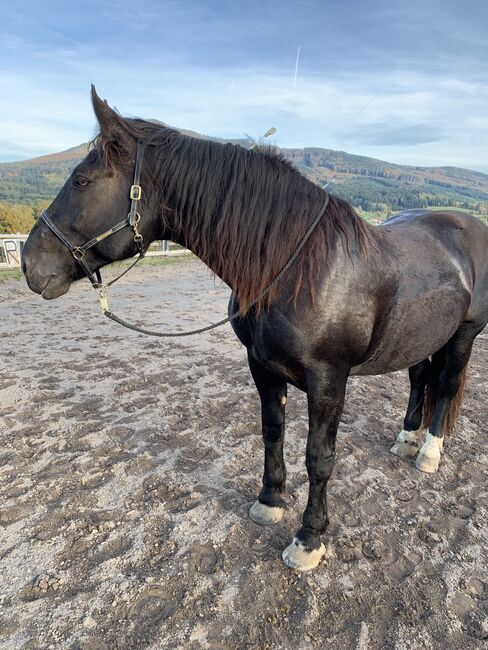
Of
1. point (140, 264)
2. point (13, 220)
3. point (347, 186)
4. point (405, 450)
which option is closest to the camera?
point (405, 450)

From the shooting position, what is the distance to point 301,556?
2246 mm

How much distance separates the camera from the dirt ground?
188 centimetres

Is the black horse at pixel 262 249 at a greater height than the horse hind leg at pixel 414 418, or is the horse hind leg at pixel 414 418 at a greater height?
the black horse at pixel 262 249

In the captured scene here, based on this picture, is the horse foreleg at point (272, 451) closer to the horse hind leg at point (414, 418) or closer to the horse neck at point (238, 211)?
the horse neck at point (238, 211)

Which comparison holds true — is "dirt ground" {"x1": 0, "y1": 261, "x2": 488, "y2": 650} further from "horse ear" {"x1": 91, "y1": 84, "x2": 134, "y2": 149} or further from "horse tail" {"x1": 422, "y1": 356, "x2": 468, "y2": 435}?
"horse ear" {"x1": 91, "y1": 84, "x2": 134, "y2": 149}

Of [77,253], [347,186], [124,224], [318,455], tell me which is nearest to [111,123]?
[124,224]

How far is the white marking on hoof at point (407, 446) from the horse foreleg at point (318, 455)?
51.7 inches

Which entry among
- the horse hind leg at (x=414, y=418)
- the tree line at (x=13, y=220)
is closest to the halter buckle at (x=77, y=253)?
the horse hind leg at (x=414, y=418)

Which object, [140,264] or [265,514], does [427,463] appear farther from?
[140,264]

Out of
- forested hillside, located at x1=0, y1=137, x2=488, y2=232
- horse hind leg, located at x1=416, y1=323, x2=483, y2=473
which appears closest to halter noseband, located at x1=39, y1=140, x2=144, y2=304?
forested hillside, located at x1=0, y1=137, x2=488, y2=232

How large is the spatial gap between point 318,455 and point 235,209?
4.68 feet

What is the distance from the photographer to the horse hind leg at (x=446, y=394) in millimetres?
3117

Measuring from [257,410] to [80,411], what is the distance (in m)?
1.76

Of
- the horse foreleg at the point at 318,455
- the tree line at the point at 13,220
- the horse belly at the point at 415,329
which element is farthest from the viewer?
the tree line at the point at 13,220
